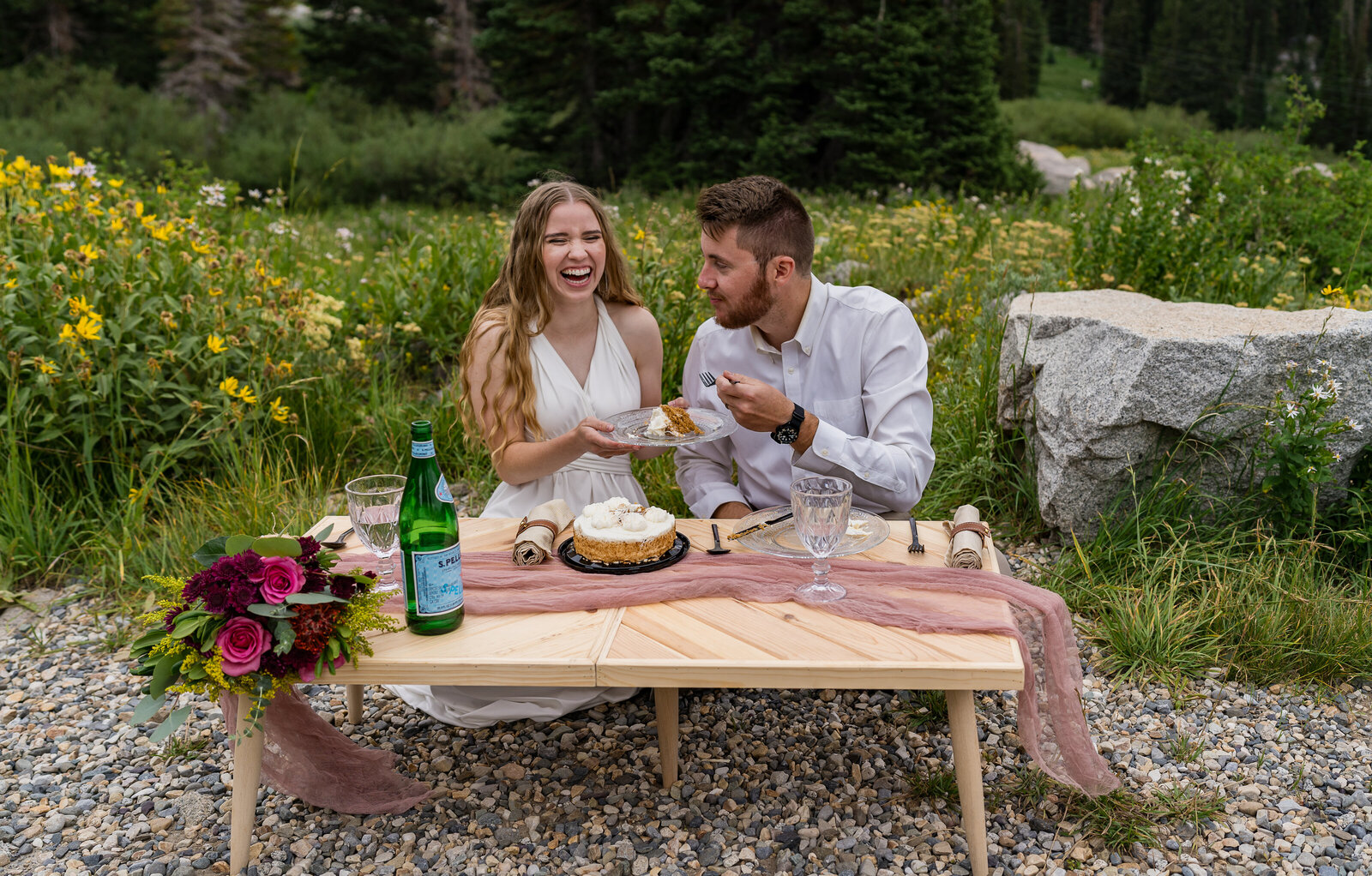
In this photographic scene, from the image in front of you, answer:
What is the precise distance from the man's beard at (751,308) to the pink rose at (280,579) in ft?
4.81

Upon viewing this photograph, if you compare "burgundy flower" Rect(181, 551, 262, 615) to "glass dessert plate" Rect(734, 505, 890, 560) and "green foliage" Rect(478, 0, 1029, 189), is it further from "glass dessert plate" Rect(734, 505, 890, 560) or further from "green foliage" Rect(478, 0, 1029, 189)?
"green foliage" Rect(478, 0, 1029, 189)

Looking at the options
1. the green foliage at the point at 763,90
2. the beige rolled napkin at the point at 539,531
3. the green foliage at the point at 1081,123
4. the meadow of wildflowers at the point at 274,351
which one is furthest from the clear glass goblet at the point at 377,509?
the green foliage at the point at 1081,123

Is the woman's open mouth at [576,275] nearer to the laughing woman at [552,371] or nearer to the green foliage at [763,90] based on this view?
the laughing woman at [552,371]

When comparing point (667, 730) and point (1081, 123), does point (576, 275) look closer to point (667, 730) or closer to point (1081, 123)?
point (667, 730)

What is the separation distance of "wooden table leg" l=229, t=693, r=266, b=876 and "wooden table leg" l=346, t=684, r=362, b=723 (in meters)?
0.72

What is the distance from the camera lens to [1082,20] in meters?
22.1

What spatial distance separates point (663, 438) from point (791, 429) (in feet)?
1.22

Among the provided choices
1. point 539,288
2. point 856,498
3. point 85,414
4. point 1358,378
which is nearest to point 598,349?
point 539,288

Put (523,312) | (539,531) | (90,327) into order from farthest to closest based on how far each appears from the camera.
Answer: (90,327) → (523,312) → (539,531)

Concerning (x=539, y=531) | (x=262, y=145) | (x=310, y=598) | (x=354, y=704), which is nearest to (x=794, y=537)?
(x=539, y=531)

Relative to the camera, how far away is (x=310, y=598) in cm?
187

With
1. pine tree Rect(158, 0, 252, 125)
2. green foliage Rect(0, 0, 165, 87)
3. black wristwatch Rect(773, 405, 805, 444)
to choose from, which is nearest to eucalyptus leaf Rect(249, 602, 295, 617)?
black wristwatch Rect(773, 405, 805, 444)

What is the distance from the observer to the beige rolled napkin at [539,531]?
236 cm

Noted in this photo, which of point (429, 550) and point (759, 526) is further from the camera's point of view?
point (759, 526)
